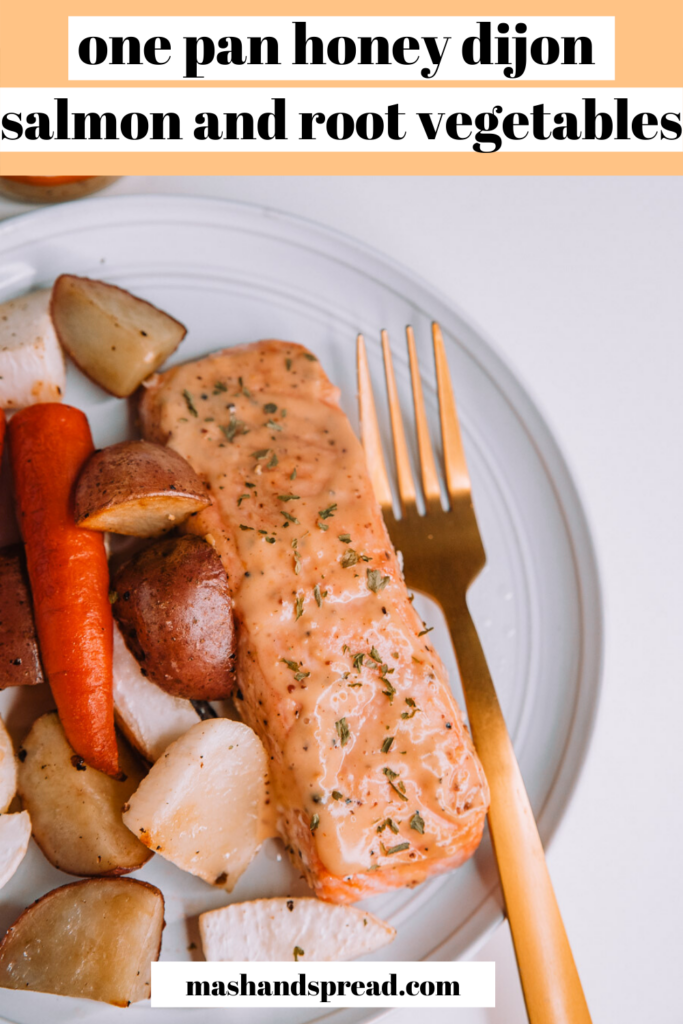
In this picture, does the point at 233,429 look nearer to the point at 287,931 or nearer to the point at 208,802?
the point at 208,802

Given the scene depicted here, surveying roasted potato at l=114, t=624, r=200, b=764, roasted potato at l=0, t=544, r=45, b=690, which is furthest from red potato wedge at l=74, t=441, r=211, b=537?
roasted potato at l=114, t=624, r=200, b=764

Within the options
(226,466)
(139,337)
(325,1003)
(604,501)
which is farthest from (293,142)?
(325,1003)

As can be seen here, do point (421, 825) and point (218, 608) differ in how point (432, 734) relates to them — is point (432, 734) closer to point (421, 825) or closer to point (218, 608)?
point (421, 825)

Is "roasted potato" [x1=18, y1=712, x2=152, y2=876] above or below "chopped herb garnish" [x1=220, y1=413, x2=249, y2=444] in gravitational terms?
below

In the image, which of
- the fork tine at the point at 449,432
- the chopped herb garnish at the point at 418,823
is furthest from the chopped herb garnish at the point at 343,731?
the fork tine at the point at 449,432

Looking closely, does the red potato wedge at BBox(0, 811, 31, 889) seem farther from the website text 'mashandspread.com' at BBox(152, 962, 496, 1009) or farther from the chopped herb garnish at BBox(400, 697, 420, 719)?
the chopped herb garnish at BBox(400, 697, 420, 719)

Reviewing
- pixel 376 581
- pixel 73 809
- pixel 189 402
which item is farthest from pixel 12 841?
pixel 189 402
